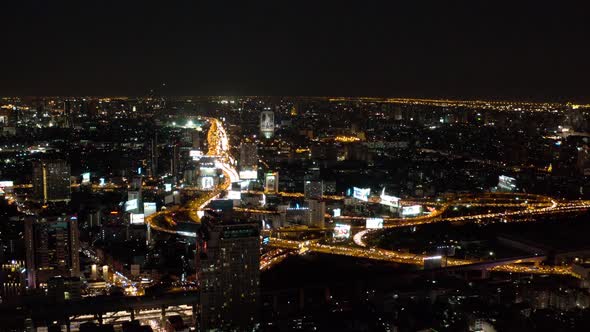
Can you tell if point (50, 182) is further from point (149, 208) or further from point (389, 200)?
point (389, 200)

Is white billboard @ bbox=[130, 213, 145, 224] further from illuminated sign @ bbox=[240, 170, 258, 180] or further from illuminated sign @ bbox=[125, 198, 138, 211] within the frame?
illuminated sign @ bbox=[240, 170, 258, 180]

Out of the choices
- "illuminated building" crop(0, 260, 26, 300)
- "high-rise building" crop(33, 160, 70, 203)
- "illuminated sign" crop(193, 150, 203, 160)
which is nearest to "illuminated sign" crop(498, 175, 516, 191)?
"illuminated sign" crop(193, 150, 203, 160)

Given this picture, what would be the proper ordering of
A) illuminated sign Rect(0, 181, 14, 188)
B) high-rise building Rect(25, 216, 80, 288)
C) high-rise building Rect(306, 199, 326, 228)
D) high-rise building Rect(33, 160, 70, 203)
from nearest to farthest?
high-rise building Rect(25, 216, 80, 288), high-rise building Rect(306, 199, 326, 228), high-rise building Rect(33, 160, 70, 203), illuminated sign Rect(0, 181, 14, 188)

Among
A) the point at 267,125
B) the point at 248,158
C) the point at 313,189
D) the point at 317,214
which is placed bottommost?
the point at 317,214

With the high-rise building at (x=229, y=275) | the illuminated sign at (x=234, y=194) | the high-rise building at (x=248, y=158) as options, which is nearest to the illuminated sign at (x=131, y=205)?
the illuminated sign at (x=234, y=194)

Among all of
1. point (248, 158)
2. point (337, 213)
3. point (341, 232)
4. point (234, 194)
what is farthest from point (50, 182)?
point (341, 232)

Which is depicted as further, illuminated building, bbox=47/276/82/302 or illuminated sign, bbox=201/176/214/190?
illuminated sign, bbox=201/176/214/190
